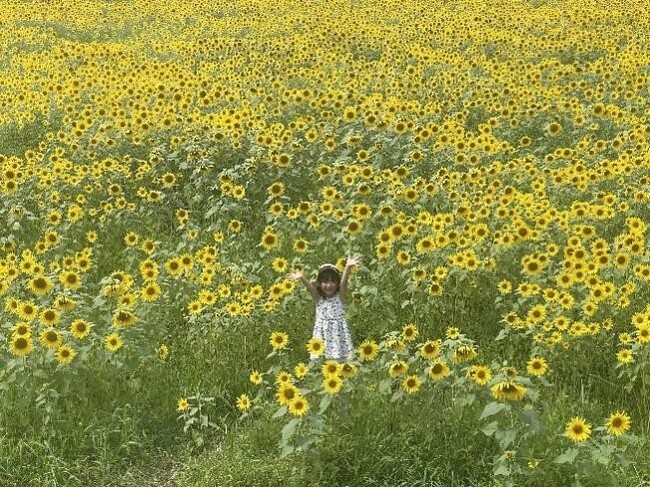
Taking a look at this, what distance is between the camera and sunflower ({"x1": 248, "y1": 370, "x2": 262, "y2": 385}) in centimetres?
548

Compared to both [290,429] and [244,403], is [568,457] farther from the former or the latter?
[244,403]

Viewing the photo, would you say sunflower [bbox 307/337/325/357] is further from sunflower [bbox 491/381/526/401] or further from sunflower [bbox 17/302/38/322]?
sunflower [bbox 17/302/38/322]

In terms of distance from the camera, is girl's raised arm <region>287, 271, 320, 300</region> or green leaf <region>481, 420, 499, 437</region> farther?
girl's raised arm <region>287, 271, 320, 300</region>

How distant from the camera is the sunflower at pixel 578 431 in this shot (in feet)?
14.7

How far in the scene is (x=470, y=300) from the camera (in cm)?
656

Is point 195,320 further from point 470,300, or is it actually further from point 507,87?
point 507,87

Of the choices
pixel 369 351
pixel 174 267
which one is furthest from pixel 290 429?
pixel 174 267

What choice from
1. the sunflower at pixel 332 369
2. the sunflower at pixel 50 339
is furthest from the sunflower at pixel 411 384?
the sunflower at pixel 50 339

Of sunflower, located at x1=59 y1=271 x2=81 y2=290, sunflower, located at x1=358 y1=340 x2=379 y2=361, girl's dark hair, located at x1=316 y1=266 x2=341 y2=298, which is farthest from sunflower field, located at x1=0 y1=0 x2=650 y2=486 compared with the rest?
girl's dark hair, located at x1=316 y1=266 x2=341 y2=298

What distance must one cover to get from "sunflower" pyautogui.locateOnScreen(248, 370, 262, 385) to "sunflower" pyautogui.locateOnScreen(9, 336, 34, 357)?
63.6 inches

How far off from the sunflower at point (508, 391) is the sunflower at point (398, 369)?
1.95 ft

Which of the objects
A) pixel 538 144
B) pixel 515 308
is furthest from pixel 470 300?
pixel 538 144

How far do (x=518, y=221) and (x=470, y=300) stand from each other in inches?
39.2

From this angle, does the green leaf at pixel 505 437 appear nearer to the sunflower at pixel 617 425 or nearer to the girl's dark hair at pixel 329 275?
the sunflower at pixel 617 425
